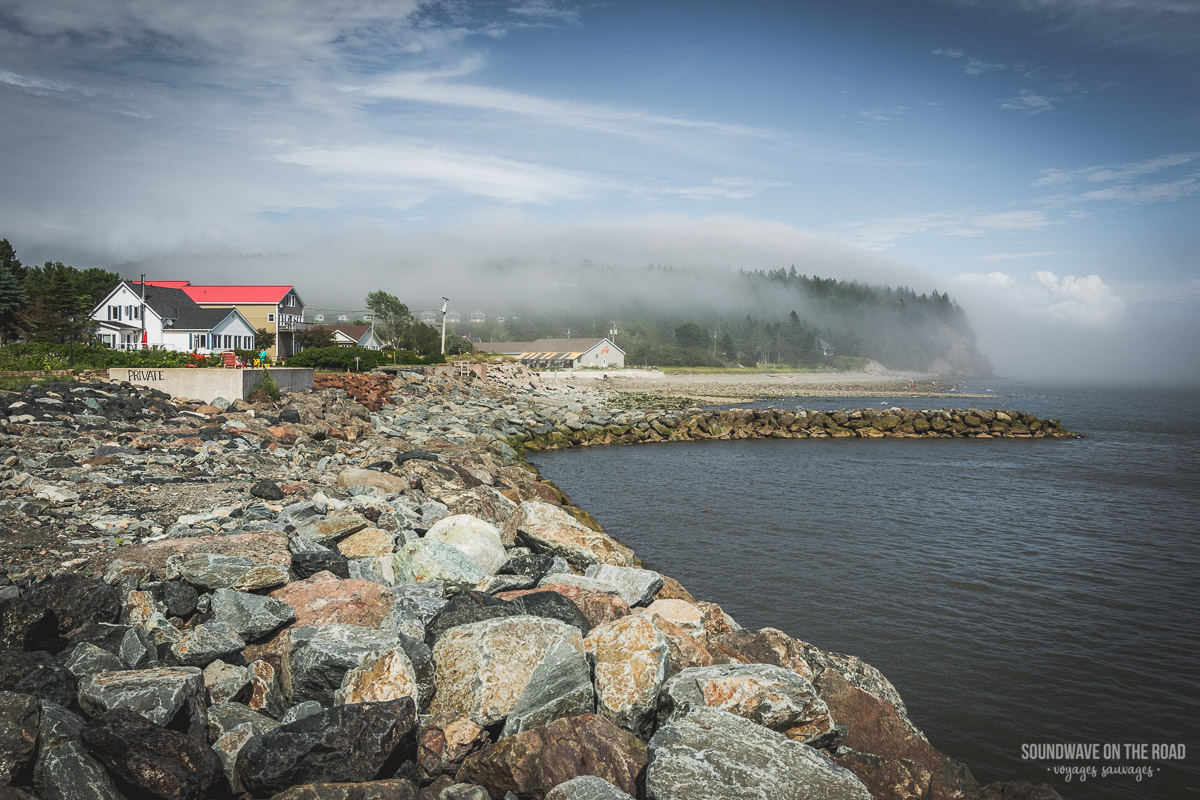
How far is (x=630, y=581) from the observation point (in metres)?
9.51

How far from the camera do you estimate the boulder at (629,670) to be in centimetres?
620

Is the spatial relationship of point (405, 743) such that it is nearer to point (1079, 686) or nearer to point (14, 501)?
point (14, 501)

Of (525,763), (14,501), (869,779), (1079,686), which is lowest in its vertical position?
(1079,686)


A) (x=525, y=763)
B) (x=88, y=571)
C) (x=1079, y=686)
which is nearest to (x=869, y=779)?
(x=525, y=763)

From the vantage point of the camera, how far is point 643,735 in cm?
630

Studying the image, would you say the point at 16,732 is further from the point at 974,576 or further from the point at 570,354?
the point at 570,354

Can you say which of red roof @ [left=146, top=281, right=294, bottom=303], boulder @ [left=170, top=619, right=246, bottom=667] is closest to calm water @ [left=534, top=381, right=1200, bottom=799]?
boulder @ [left=170, top=619, right=246, bottom=667]

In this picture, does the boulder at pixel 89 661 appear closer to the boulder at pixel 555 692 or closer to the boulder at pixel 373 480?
the boulder at pixel 555 692

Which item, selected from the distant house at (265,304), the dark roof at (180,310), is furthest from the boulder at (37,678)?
the distant house at (265,304)

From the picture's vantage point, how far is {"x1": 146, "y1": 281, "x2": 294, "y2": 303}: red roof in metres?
67.8

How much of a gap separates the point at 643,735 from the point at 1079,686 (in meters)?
8.18

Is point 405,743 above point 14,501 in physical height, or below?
below

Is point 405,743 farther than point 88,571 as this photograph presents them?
No

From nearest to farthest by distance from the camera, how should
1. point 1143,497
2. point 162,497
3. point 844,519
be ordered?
point 162,497 < point 844,519 < point 1143,497
